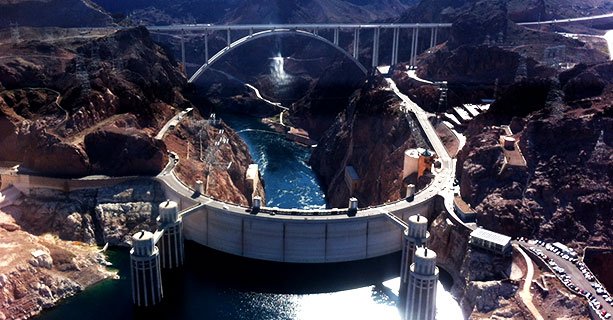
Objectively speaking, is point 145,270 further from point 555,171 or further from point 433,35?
point 433,35

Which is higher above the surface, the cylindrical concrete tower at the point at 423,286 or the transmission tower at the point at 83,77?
the transmission tower at the point at 83,77

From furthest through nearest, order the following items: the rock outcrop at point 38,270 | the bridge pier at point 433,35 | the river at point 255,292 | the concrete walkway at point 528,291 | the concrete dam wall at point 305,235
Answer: the bridge pier at point 433,35, the concrete dam wall at point 305,235, the river at point 255,292, the rock outcrop at point 38,270, the concrete walkway at point 528,291

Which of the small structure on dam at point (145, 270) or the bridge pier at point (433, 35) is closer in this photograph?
the small structure on dam at point (145, 270)

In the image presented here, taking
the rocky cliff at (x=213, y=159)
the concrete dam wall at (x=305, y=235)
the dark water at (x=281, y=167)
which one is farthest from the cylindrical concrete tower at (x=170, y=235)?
the dark water at (x=281, y=167)

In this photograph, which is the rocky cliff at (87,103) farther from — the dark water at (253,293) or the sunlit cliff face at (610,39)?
the sunlit cliff face at (610,39)

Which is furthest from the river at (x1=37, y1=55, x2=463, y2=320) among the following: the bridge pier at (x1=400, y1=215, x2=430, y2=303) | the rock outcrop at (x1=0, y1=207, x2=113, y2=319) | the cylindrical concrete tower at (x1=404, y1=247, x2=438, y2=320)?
the cylindrical concrete tower at (x1=404, y1=247, x2=438, y2=320)

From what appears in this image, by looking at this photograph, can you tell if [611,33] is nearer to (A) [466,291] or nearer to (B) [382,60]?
(B) [382,60]

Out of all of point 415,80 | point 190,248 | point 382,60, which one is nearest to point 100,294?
point 190,248
